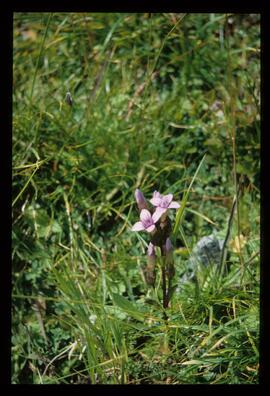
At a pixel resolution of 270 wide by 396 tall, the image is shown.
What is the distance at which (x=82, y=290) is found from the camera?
6.40 ft

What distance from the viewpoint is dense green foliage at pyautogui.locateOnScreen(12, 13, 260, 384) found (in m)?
1.78

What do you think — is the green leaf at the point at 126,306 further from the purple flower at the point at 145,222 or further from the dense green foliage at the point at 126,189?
the purple flower at the point at 145,222

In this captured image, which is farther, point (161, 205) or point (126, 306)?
point (126, 306)

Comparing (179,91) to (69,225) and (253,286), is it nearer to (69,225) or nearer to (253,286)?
(69,225)

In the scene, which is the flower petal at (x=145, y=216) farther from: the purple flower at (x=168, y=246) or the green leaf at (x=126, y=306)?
the green leaf at (x=126, y=306)

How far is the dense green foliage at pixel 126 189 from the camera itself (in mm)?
1778

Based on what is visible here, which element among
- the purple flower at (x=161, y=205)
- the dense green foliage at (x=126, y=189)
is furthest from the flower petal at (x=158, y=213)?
the dense green foliage at (x=126, y=189)

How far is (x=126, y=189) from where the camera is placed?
2268 mm

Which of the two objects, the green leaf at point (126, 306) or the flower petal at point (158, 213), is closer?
the flower petal at point (158, 213)

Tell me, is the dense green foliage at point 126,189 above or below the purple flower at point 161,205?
below

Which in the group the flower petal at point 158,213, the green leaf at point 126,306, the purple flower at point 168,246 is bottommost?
the green leaf at point 126,306

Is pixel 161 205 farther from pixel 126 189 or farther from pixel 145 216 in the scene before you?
pixel 126 189

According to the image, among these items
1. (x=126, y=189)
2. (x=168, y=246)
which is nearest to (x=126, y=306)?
(x=168, y=246)

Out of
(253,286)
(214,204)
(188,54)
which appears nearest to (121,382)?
(253,286)
